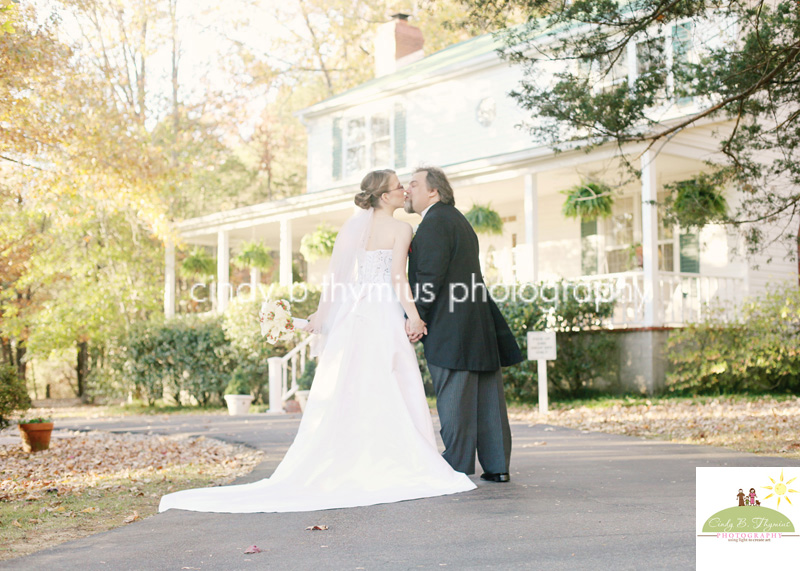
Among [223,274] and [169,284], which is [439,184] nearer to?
[223,274]

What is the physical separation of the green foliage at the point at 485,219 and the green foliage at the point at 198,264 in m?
7.87

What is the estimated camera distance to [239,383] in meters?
16.1

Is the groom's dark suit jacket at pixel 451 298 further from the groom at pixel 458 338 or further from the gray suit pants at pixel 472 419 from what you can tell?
the gray suit pants at pixel 472 419

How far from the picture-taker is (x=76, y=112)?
39.6ft

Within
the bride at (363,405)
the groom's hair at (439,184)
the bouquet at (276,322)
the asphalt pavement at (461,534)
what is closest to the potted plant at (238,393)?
the bouquet at (276,322)

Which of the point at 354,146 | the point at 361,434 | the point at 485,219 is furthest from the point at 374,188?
the point at 354,146

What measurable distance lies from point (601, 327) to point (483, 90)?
682cm

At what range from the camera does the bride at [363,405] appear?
510 centimetres

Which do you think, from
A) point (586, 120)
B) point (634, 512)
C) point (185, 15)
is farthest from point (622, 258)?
point (185, 15)

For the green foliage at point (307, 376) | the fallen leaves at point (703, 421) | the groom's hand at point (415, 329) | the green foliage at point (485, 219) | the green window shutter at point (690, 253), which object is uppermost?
the green foliage at point (485, 219)

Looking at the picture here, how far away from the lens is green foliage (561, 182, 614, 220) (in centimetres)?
1445

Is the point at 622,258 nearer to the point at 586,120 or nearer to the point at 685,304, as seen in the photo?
the point at 685,304

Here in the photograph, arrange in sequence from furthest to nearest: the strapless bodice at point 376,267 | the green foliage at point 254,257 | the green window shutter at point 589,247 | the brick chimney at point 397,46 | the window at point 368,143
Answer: the brick chimney at point 397,46 < the window at point 368,143 < the green foliage at point 254,257 < the green window shutter at point 589,247 < the strapless bodice at point 376,267

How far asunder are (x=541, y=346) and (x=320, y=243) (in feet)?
24.1
